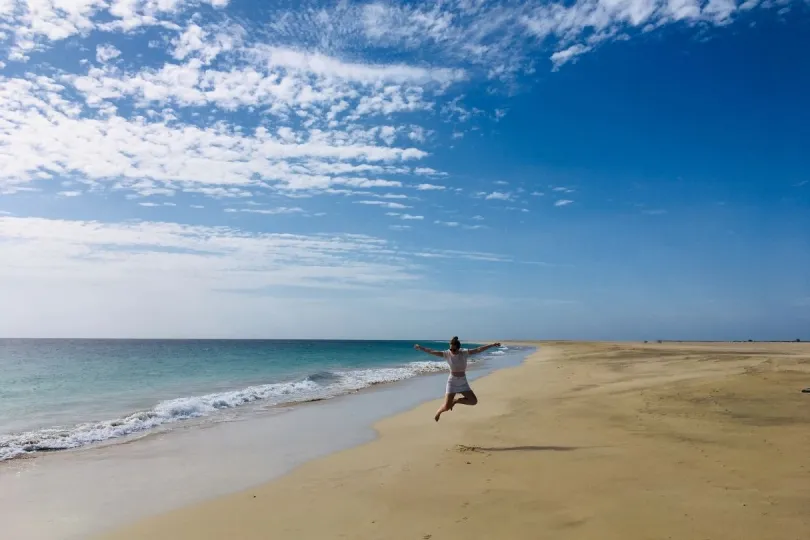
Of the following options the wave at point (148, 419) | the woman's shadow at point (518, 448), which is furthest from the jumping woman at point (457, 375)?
the wave at point (148, 419)

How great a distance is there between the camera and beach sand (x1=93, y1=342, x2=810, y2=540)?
19.4ft

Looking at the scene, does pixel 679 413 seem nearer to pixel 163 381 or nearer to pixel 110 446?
pixel 110 446

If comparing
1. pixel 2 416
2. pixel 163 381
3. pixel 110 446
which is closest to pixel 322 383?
pixel 163 381

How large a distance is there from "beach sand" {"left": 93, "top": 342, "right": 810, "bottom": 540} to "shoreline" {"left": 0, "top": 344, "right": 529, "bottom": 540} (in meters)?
0.69

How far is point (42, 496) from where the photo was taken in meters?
8.20

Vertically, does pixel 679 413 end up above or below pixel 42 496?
above

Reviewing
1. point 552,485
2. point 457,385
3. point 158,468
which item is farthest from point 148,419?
point 552,485

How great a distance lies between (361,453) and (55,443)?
309 inches

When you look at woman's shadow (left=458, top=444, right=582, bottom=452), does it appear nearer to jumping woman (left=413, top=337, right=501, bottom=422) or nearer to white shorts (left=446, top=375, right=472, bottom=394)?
jumping woman (left=413, top=337, right=501, bottom=422)

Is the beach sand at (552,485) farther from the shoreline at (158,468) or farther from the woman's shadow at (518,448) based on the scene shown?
the shoreline at (158,468)

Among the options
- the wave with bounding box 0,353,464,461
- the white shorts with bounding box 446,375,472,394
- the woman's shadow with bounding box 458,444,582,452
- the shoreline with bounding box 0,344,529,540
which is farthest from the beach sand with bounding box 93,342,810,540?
the wave with bounding box 0,353,464,461

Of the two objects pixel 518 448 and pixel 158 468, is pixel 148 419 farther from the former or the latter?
pixel 518 448

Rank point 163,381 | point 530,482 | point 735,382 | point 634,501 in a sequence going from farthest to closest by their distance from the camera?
point 163,381 → point 735,382 → point 530,482 → point 634,501

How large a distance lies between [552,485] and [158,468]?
732cm
